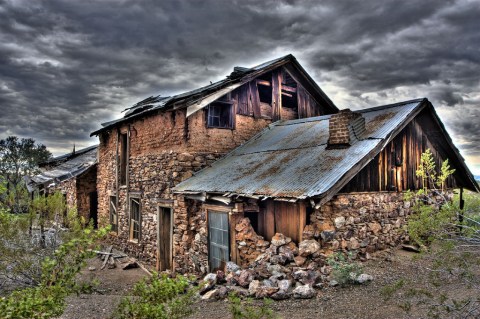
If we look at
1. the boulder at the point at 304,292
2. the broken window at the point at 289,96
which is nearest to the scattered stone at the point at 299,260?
the boulder at the point at 304,292

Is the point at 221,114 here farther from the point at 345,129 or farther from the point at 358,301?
the point at 358,301

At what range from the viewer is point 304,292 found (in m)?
6.97

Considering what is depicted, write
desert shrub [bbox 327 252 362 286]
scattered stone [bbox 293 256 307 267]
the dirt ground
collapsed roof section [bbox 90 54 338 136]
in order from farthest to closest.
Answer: collapsed roof section [bbox 90 54 338 136] → scattered stone [bbox 293 256 307 267] → desert shrub [bbox 327 252 362 286] → the dirt ground

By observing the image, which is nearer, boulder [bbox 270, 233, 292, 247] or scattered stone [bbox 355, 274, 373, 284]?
scattered stone [bbox 355, 274, 373, 284]

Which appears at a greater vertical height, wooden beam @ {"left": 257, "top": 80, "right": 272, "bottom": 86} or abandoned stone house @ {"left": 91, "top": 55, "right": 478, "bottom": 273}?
wooden beam @ {"left": 257, "top": 80, "right": 272, "bottom": 86}

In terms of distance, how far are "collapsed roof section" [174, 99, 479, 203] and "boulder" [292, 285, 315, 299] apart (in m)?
1.77

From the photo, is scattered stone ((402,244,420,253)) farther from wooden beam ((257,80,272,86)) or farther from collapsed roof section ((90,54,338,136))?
wooden beam ((257,80,272,86))

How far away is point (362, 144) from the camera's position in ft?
29.2

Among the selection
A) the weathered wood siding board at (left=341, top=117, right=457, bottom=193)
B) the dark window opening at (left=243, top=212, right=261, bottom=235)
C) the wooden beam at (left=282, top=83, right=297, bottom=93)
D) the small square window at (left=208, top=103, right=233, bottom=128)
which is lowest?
the dark window opening at (left=243, top=212, right=261, bottom=235)

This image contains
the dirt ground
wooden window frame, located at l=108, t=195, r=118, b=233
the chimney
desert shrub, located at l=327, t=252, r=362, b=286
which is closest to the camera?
the dirt ground

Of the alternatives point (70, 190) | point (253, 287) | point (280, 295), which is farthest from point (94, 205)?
point (280, 295)

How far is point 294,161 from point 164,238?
19.4ft

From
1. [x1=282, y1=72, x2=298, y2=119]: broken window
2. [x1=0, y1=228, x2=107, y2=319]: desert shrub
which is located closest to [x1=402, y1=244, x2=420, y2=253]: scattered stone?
[x1=282, y1=72, x2=298, y2=119]: broken window

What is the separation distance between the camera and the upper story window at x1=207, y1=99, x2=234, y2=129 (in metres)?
12.8
